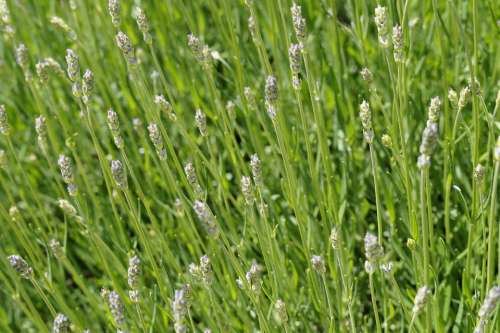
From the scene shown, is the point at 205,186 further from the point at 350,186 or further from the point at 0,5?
the point at 0,5

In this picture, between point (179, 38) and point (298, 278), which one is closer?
point (298, 278)

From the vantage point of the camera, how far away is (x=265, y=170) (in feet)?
7.33

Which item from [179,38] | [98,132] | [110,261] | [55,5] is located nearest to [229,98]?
[179,38]

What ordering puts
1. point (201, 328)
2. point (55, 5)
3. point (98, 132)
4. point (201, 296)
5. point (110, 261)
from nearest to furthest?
point (201, 328), point (201, 296), point (110, 261), point (98, 132), point (55, 5)

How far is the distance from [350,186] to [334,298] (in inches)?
14.6

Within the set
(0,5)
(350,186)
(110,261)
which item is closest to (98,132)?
(110,261)

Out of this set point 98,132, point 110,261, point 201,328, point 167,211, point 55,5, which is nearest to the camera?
point 201,328

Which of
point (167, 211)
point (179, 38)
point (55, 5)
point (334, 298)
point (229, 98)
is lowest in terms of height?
point (334, 298)

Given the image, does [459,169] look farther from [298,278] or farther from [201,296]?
[201,296]

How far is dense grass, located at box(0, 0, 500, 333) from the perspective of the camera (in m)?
1.56

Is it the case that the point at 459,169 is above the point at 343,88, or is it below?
below

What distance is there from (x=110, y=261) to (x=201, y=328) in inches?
16.4

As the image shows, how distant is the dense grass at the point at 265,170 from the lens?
5.13 feet

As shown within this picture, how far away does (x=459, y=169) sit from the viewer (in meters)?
2.05
